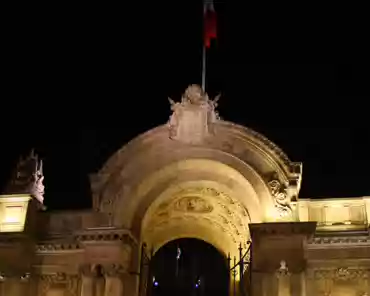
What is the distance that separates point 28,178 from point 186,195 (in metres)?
6.15

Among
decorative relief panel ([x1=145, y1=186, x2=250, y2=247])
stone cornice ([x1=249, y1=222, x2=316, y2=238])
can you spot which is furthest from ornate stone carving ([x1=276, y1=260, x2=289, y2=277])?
decorative relief panel ([x1=145, y1=186, x2=250, y2=247])

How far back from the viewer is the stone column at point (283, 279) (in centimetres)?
2184

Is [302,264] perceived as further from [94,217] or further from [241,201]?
[94,217]

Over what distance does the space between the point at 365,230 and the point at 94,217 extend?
9556 mm

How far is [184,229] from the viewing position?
94.0 feet

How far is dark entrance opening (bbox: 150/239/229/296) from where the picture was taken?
116 feet

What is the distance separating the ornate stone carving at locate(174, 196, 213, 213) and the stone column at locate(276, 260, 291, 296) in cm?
533

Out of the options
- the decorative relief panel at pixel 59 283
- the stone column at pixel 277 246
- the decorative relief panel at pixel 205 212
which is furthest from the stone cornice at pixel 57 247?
the stone column at pixel 277 246

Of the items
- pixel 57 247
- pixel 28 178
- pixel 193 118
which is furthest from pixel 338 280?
pixel 28 178

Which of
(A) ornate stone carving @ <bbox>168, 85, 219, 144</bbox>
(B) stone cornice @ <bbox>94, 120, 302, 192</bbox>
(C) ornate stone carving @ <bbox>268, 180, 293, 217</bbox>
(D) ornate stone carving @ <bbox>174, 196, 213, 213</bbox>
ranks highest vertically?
(A) ornate stone carving @ <bbox>168, 85, 219, 144</bbox>

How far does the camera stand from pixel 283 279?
2202 centimetres

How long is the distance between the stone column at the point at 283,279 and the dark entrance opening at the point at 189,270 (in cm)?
1241

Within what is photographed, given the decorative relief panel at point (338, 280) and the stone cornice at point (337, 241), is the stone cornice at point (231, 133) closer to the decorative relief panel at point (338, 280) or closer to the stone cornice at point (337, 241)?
the stone cornice at point (337, 241)

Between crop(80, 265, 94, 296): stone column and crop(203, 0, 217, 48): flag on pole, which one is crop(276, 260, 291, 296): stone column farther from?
crop(203, 0, 217, 48): flag on pole
